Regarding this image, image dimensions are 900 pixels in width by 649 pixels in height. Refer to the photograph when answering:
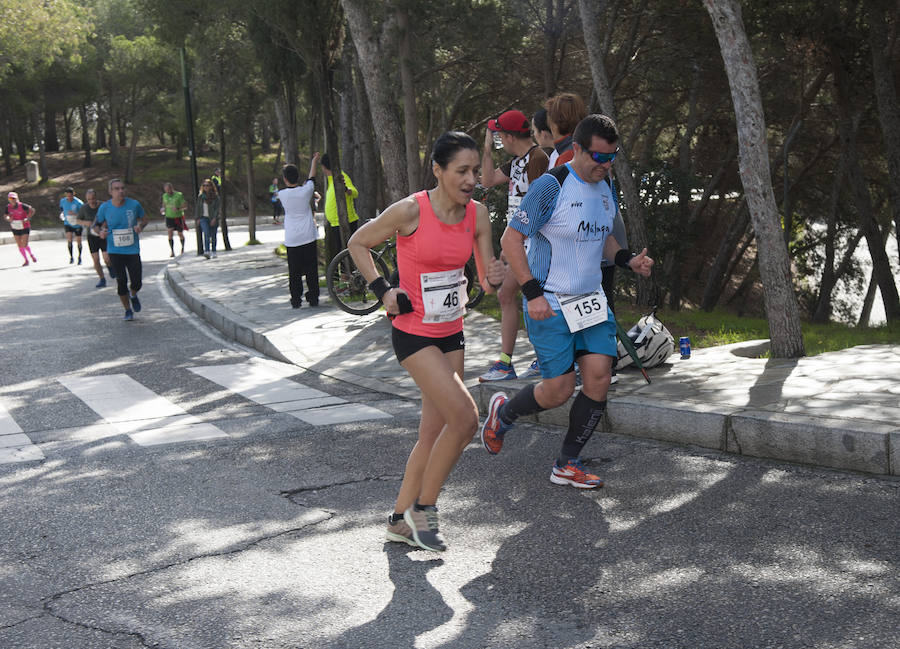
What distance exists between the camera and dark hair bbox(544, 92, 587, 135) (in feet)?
21.5

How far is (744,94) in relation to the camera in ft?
28.2

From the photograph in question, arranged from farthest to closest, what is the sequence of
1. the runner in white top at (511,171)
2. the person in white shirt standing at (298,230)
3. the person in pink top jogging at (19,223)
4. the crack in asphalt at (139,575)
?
1. the person in pink top jogging at (19,223)
2. the person in white shirt standing at (298,230)
3. the runner in white top at (511,171)
4. the crack in asphalt at (139,575)

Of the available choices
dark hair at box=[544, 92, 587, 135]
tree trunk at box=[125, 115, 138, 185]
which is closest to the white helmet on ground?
dark hair at box=[544, 92, 587, 135]

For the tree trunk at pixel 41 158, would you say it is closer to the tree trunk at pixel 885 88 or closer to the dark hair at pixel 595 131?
the tree trunk at pixel 885 88

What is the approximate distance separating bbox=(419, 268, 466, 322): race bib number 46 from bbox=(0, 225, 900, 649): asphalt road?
107 centimetres

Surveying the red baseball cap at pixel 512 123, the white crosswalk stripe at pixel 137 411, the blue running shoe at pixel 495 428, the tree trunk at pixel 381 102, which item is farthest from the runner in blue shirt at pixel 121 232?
the blue running shoe at pixel 495 428

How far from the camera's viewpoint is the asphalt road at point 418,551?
12.1 feet

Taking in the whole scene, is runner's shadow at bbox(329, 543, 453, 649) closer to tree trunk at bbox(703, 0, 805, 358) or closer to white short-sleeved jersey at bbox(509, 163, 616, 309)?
white short-sleeved jersey at bbox(509, 163, 616, 309)

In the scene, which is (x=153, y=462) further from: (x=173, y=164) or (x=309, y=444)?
(x=173, y=164)

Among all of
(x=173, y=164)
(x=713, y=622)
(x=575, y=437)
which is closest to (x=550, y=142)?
(x=575, y=437)

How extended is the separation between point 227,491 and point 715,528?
2643 millimetres

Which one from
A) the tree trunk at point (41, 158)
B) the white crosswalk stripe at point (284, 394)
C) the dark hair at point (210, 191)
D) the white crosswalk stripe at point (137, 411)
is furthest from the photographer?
the tree trunk at point (41, 158)

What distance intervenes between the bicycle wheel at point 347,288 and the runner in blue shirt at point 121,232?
264 cm

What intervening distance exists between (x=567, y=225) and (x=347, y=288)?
8.04 metres
